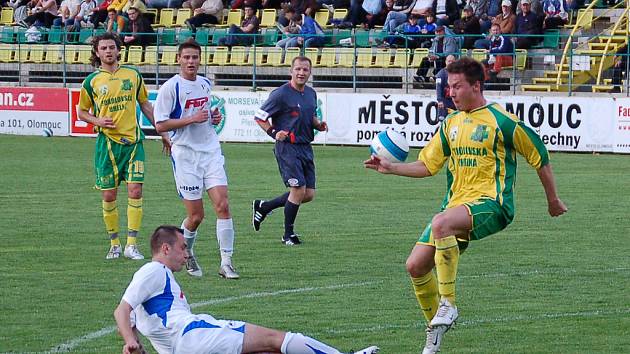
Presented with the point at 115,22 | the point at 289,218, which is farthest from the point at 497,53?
the point at 289,218

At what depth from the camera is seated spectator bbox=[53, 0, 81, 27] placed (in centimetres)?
3656

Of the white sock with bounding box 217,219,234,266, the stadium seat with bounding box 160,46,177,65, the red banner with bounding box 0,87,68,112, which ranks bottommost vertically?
the red banner with bounding box 0,87,68,112

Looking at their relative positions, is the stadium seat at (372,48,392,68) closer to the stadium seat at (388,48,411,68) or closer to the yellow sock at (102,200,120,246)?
the stadium seat at (388,48,411,68)

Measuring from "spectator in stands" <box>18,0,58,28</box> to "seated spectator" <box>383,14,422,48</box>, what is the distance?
37.9ft

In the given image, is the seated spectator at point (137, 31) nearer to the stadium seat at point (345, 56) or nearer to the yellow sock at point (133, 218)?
the stadium seat at point (345, 56)

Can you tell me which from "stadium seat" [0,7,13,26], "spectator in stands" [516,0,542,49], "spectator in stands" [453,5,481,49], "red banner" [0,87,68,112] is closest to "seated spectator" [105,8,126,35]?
"red banner" [0,87,68,112]

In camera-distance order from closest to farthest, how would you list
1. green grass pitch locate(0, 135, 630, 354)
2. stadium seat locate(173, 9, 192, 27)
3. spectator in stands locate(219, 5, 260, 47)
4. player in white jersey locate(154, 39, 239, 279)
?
green grass pitch locate(0, 135, 630, 354) < player in white jersey locate(154, 39, 239, 279) < spectator in stands locate(219, 5, 260, 47) < stadium seat locate(173, 9, 192, 27)

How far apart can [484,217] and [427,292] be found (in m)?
0.63

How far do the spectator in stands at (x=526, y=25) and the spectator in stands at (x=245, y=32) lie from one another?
281 inches

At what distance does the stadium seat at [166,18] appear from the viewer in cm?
3594

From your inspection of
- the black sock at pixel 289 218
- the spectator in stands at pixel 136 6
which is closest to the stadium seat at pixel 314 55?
the spectator in stands at pixel 136 6

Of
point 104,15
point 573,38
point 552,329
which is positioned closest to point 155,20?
point 104,15

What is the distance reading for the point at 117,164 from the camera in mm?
12438

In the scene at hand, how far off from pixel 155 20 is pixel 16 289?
2649cm
